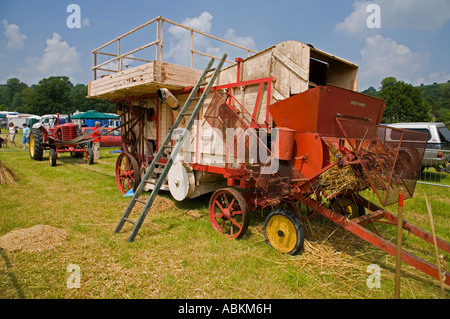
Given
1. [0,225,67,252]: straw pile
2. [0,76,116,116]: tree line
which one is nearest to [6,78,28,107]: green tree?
[0,76,116,116]: tree line

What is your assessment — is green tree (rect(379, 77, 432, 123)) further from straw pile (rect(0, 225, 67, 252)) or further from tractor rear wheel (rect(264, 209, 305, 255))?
straw pile (rect(0, 225, 67, 252))

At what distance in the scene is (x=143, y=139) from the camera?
7777 mm

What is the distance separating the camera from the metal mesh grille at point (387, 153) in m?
3.56

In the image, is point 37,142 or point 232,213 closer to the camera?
point 232,213

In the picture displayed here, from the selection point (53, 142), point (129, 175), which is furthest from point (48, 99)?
point (129, 175)

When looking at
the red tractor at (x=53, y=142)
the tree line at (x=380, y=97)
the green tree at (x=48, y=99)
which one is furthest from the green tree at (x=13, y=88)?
the red tractor at (x=53, y=142)

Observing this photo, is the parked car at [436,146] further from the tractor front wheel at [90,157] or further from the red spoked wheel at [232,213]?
the tractor front wheel at [90,157]

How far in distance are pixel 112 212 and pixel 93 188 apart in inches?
102

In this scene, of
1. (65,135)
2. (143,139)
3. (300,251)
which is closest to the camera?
(300,251)

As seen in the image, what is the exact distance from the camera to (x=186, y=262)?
12.7ft

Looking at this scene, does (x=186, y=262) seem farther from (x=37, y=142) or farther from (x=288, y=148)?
(x=37, y=142)

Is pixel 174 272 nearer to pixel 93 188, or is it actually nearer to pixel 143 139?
pixel 143 139

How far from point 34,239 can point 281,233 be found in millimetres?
3789
